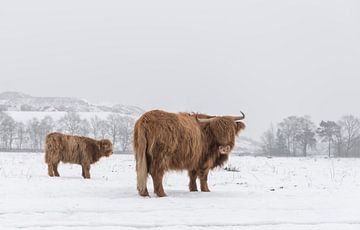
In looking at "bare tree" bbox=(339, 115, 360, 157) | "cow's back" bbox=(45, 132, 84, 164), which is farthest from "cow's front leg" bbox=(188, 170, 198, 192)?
"bare tree" bbox=(339, 115, 360, 157)

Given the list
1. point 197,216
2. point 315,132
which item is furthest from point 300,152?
point 197,216

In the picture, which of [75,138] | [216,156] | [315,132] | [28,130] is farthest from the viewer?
[28,130]

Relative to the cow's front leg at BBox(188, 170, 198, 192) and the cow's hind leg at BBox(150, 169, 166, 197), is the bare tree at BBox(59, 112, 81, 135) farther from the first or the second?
the cow's hind leg at BBox(150, 169, 166, 197)

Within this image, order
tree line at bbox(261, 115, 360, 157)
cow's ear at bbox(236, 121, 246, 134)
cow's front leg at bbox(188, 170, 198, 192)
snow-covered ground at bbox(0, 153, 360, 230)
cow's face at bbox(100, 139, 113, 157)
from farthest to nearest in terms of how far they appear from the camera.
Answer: tree line at bbox(261, 115, 360, 157) → cow's face at bbox(100, 139, 113, 157) → cow's ear at bbox(236, 121, 246, 134) → cow's front leg at bbox(188, 170, 198, 192) → snow-covered ground at bbox(0, 153, 360, 230)

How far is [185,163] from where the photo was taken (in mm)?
9156

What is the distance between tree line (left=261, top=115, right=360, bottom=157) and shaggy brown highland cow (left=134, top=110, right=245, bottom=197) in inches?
4080

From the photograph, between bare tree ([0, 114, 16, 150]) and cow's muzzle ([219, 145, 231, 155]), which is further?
bare tree ([0, 114, 16, 150])

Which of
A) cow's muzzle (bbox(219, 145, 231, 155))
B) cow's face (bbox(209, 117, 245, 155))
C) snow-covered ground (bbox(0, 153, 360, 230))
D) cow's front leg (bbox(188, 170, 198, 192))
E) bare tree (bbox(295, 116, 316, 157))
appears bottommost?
snow-covered ground (bbox(0, 153, 360, 230))

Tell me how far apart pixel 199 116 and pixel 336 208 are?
4.01 metres

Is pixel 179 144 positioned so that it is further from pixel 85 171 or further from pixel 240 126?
pixel 85 171

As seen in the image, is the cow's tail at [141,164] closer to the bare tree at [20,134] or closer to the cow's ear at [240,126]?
the cow's ear at [240,126]

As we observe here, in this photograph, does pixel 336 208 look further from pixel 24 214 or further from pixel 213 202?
pixel 24 214

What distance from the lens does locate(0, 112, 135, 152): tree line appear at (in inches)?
4820

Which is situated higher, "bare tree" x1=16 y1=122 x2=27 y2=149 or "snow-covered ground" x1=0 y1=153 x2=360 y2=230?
"bare tree" x1=16 y1=122 x2=27 y2=149
